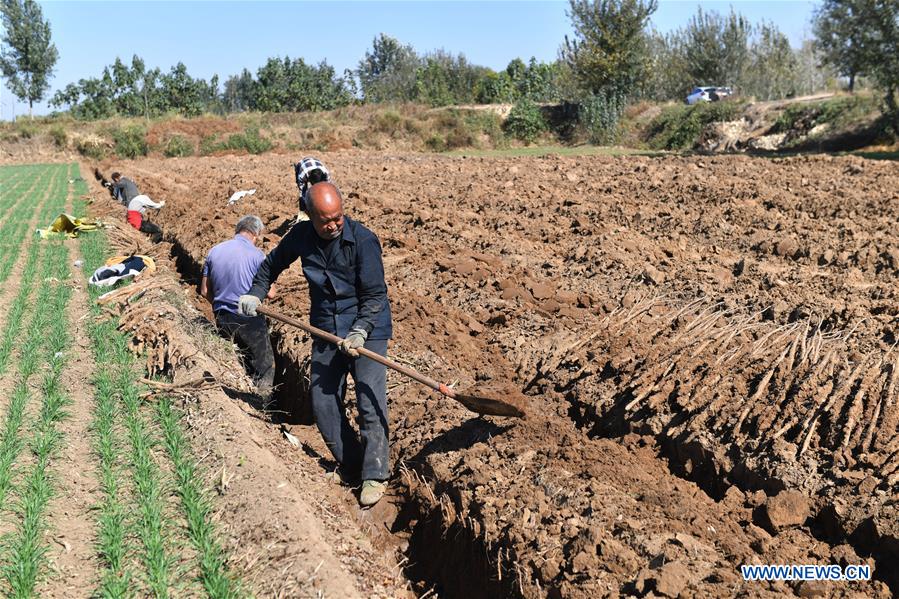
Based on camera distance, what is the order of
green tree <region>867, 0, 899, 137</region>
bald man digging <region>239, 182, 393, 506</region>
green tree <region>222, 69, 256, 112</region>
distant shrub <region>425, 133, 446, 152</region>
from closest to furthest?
1. bald man digging <region>239, 182, 393, 506</region>
2. green tree <region>867, 0, 899, 137</region>
3. distant shrub <region>425, 133, 446, 152</region>
4. green tree <region>222, 69, 256, 112</region>

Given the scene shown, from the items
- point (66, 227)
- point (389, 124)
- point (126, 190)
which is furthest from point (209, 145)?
point (66, 227)

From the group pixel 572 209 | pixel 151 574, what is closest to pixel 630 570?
pixel 151 574

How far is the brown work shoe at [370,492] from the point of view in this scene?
5.35 metres

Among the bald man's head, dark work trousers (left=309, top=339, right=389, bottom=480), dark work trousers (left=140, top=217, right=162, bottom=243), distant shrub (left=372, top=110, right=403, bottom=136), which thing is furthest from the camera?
distant shrub (left=372, top=110, right=403, bottom=136)

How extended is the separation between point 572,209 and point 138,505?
330 inches

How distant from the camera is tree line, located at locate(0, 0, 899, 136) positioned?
23.7 m

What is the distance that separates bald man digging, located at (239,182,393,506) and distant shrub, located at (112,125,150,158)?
1493 inches

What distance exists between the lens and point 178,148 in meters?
38.9

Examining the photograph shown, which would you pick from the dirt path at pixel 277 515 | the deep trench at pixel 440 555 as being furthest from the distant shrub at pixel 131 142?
the deep trench at pixel 440 555

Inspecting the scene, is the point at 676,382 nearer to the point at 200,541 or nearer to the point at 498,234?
the point at 200,541

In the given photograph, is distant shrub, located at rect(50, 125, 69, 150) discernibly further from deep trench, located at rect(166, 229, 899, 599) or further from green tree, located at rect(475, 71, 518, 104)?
deep trench, located at rect(166, 229, 899, 599)

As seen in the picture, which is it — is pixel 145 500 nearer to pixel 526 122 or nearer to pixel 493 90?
pixel 526 122

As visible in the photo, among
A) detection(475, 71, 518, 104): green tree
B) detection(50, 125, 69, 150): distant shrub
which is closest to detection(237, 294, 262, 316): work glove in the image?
detection(50, 125, 69, 150): distant shrub

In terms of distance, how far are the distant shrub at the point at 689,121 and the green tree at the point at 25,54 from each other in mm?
52146
